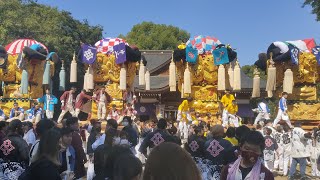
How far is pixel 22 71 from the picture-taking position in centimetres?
1772

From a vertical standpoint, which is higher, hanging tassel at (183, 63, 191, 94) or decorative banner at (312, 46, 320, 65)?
decorative banner at (312, 46, 320, 65)

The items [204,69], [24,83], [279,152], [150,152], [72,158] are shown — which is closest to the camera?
[150,152]

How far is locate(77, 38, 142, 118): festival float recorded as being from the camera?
18.1 m

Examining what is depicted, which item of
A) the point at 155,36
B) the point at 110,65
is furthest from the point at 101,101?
the point at 155,36

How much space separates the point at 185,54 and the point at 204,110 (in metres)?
2.55

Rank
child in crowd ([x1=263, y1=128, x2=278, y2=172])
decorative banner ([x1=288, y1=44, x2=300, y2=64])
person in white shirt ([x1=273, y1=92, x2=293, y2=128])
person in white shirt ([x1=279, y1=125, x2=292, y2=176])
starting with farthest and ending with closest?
decorative banner ([x1=288, y1=44, x2=300, y2=64]), person in white shirt ([x1=273, y1=92, x2=293, y2=128]), person in white shirt ([x1=279, y1=125, x2=292, y2=176]), child in crowd ([x1=263, y1=128, x2=278, y2=172])

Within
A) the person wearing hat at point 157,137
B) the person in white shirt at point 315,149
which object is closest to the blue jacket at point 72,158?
the person wearing hat at point 157,137

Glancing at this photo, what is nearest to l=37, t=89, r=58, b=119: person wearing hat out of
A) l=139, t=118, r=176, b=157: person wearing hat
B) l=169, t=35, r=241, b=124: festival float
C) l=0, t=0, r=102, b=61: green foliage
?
l=169, t=35, r=241, b=124: festival float

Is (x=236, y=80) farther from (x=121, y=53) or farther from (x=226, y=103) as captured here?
(x=121, y=53)

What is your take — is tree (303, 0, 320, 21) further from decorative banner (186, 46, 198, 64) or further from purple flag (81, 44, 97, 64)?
purple flag (81, 44, 97, 64)

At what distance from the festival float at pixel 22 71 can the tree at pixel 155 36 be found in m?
24.1

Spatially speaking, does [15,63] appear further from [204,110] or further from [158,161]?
[158,161]

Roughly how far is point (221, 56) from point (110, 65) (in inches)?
185

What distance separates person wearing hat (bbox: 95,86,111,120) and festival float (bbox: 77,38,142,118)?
1.51 feet
